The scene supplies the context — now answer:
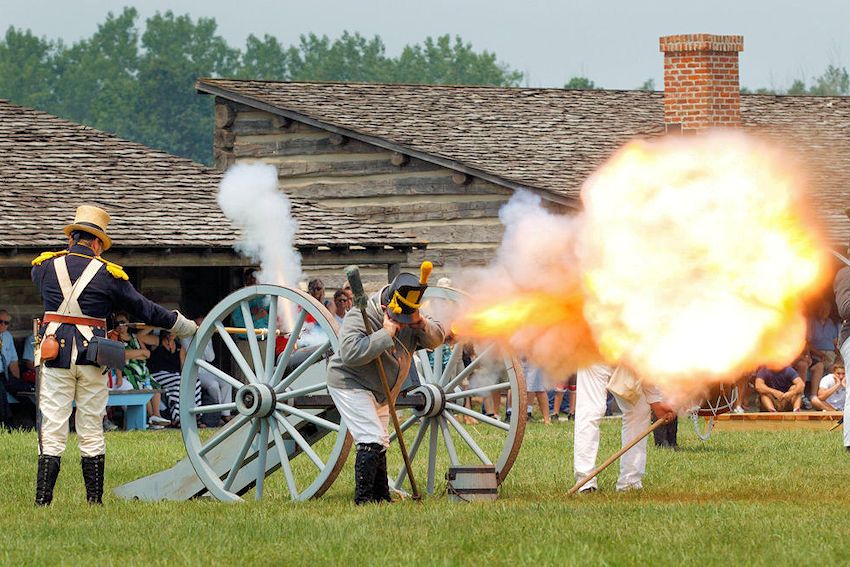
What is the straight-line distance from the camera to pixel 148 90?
277ft

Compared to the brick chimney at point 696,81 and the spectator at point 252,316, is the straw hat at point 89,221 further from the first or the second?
the brick chimney at point 696,81

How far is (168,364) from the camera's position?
62.0 ft

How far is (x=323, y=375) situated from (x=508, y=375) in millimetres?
1225

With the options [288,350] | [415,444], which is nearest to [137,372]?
[415,444]

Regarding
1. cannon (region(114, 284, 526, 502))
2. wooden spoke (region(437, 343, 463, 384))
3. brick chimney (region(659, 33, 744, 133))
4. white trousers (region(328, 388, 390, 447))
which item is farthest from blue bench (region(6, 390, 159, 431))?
brick chimney (region(659, 33, 744, 133))

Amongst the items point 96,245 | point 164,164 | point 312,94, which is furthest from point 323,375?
point 312,94

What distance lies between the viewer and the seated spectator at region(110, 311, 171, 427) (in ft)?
59.8

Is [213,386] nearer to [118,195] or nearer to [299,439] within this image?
[118,195]

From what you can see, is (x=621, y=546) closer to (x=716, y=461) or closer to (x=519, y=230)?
(x=519, y=230)

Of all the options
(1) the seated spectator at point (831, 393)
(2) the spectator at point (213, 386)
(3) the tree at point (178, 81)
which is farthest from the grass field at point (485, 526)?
(3) the tree at point (178, 81)

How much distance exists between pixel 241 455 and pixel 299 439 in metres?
0.51

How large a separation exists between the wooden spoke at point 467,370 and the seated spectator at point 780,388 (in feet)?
30.1

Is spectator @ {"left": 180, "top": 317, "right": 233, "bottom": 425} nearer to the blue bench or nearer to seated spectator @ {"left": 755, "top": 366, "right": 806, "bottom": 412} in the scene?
the blue bench

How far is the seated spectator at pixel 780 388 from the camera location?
2027 centimetres
